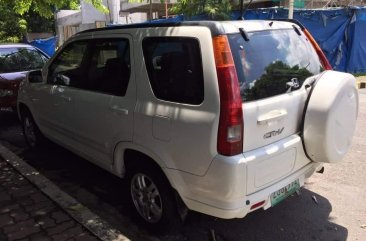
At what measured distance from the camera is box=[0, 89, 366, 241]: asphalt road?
3537 mm

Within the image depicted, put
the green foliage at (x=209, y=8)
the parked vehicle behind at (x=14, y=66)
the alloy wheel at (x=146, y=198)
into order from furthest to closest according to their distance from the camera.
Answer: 1. the green foliage at (x=209, y=8)
2. the parked vehicle behind at (x=14, y=66)
3. the alloy wheel at (x=146, y=198)

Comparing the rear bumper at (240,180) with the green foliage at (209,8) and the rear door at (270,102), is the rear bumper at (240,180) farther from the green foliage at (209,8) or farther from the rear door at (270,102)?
the green foliage at (209,8)

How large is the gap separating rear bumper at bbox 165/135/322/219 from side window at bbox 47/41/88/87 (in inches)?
73.8

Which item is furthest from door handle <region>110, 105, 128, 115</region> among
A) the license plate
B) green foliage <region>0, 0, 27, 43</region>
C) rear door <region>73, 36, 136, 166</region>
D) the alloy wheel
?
green foliage <region>0, 0, 27, 43</region>

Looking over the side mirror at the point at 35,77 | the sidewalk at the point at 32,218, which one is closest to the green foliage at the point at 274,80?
the sidewalk at the point at 32,218

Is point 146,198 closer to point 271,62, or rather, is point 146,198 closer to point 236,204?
point 236,204

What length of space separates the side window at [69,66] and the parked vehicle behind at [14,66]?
2788 millimetres

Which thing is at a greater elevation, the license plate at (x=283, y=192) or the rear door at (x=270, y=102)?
the rear door at (x=270, y=102)

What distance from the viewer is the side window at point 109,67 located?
142 inches

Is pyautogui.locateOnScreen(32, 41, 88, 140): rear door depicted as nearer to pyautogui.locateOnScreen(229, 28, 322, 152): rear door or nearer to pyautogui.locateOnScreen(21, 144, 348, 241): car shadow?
pyautogui.locateOnScreen(21, 144, 348, 241): car shadow

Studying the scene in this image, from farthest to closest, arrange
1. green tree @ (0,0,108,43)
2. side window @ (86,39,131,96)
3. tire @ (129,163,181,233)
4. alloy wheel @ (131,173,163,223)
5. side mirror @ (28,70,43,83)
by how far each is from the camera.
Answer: green tree @ (0,0,108,43), side mirror @ (28,70,43,83), side window @ (86,39,131,96), alloy wheel @ (131,173,163,223), tire @ (129,163,181,233)

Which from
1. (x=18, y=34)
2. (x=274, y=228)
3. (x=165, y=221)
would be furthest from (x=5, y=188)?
(x=18, y=34)

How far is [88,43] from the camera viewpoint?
4266mm

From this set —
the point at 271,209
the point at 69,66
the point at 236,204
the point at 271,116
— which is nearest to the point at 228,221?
the point at 271,209
